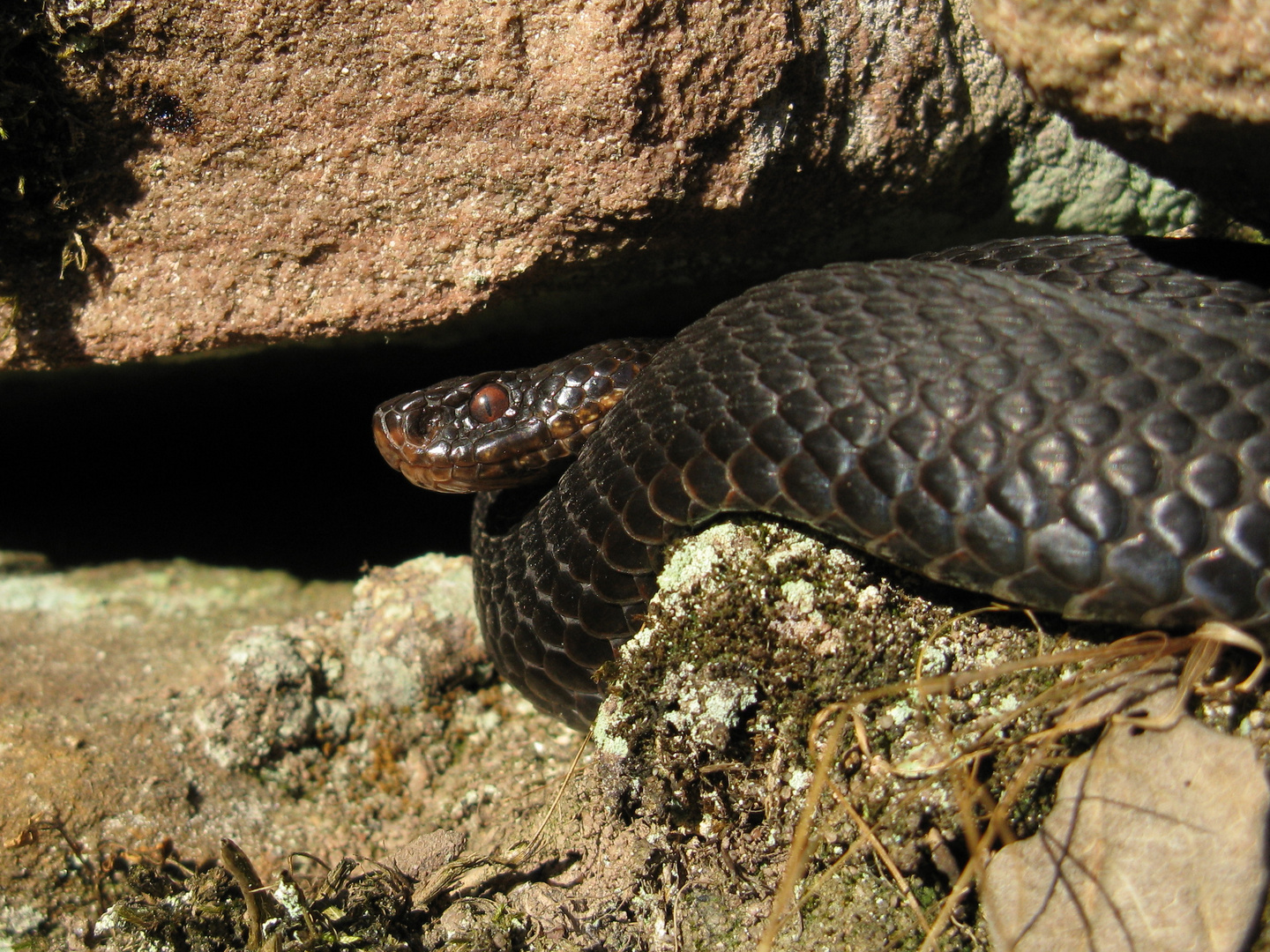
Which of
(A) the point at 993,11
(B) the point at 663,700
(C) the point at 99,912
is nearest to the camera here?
(A) the point at 993,11

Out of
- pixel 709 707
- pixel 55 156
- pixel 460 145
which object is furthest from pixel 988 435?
pixel 55 156

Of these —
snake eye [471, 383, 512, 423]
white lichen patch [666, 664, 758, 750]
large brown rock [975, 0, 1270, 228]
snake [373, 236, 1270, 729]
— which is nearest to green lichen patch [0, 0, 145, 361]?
snake eye [471, 383, 512, 423]

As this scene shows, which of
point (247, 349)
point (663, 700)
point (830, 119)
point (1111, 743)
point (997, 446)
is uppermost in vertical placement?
point (830, 119)

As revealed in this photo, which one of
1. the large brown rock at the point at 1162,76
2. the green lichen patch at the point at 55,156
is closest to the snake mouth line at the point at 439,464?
the green lichen patch at the point at 55,156

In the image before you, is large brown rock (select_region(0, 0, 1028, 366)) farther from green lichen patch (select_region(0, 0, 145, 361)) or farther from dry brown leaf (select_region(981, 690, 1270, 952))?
dry brown leaf (select_region(981, 690, 1270, 952))

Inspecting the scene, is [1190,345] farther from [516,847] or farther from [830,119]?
[516,847]

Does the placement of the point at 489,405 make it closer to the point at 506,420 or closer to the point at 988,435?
the point at 506,420

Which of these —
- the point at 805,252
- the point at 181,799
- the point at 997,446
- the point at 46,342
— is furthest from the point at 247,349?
the point at 997,446
